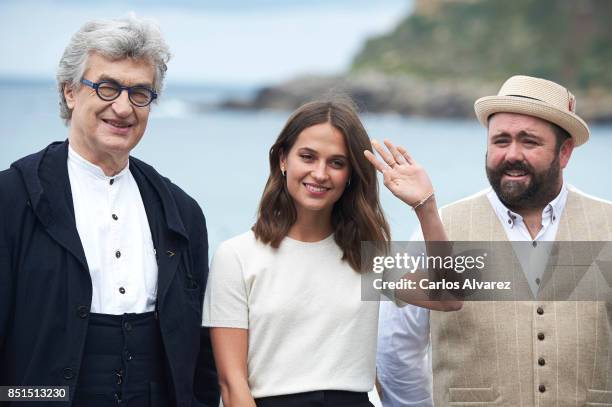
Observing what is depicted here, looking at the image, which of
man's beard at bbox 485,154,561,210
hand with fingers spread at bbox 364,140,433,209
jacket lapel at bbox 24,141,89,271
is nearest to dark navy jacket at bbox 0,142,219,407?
jacket lapel at bbox 24,141,89,271

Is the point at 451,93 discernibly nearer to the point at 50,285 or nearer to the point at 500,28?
the point at 500,28

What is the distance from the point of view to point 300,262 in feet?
9.12

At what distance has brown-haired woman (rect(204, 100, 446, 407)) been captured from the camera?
2.69m

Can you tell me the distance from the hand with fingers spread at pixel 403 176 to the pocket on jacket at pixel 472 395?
659 mm

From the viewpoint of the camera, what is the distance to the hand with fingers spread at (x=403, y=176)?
2684 millimetres

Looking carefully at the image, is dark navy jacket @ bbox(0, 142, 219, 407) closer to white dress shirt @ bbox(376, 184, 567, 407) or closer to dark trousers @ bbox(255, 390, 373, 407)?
dark trousers @ bbox(255, 390, 373, 407)

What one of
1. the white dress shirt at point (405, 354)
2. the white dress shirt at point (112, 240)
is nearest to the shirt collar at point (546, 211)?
the white dress shirt at point (405, 354)

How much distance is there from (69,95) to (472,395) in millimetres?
1462

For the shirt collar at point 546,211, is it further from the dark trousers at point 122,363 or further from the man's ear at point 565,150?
the dark trousers at point 122,363

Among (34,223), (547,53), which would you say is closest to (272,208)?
(34,223)

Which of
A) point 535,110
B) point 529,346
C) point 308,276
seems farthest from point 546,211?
point 308,276

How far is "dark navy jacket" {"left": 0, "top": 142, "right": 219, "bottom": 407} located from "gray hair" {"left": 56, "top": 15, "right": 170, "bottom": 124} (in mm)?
213

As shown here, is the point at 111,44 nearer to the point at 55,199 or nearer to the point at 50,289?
the point at 55,199

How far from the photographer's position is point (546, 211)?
3074 mm
